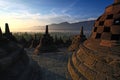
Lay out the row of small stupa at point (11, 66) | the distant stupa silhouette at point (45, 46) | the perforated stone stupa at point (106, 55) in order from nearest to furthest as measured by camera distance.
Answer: the perforated stone stupa at point (106, 55) → the row of small stupa at point (11, 66) → the distant stupa silhouette at point (45, 46)

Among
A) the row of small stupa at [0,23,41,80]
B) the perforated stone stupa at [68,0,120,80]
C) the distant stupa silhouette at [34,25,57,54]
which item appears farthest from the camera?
the distant stupa silhouette at [34,25,57,54]

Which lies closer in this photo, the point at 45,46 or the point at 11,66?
the point at 11,66

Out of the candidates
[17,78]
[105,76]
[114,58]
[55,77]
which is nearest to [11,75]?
[17,78]

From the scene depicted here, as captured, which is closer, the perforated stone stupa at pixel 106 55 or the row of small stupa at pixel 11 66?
the perforated stone stupa at pixel 106 55

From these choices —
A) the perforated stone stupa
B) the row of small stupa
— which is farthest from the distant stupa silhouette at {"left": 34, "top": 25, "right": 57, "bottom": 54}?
the perforated stone stupa

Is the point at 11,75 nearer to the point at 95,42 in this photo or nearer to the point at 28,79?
the point at 28,79

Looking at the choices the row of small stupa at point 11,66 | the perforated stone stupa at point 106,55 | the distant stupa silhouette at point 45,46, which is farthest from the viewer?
the distant stupa silhouette at point 45,46

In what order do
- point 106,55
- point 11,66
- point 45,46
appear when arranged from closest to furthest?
1. point 106,55
2. point 11,66
3. point 45,46

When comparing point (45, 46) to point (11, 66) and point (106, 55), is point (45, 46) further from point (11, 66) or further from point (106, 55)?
point (106, 55)

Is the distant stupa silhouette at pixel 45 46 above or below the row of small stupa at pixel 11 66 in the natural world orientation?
below

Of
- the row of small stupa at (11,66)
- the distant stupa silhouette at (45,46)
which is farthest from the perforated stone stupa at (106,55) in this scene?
the distant stupa silhouette at (45,46)

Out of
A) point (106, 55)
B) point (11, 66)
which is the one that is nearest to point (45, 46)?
point (11, 66)

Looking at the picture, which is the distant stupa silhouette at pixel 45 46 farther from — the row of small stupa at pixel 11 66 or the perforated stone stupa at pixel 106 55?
the perforated stone stupa at pixel 106 55

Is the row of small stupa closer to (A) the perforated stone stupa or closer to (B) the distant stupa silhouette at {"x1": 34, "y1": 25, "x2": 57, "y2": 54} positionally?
(A) the perforated stone stupa
